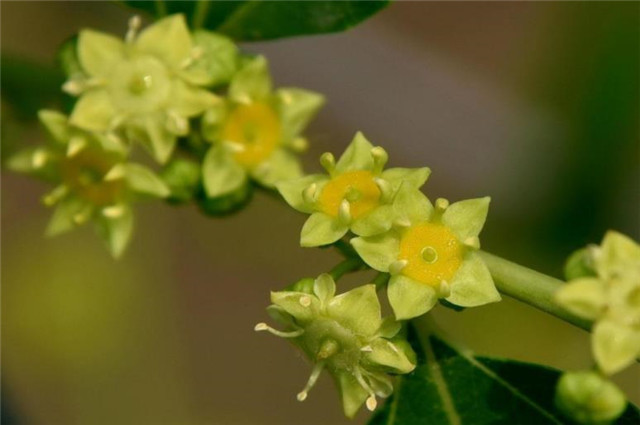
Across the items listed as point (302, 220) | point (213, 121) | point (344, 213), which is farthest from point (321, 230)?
point (302, 220)

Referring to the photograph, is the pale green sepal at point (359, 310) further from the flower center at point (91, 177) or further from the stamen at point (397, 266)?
the flower center at point (91, 177)

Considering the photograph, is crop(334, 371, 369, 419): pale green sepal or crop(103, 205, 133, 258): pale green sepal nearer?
crop(334, 371, 369, 419): pale green sepal

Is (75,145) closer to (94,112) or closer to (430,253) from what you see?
(94,112)

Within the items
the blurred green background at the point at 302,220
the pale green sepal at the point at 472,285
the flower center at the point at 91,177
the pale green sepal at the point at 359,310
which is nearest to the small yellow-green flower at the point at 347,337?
the pale green sepal at the point at 359,310

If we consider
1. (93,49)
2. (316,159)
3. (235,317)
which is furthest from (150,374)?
(93,49)

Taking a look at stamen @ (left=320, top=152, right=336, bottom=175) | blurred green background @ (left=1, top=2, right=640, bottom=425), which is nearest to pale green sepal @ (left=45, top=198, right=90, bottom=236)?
stamen @ (left=320, top=152, right=336, bottom=175)

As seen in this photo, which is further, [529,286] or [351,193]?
[351,193]

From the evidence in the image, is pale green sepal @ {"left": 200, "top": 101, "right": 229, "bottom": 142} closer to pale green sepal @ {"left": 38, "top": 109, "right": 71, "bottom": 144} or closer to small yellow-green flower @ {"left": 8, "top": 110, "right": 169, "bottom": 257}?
small yellow-green flower @ {"left": 8, "top": 110, "right": 169, "bottom": 257}
